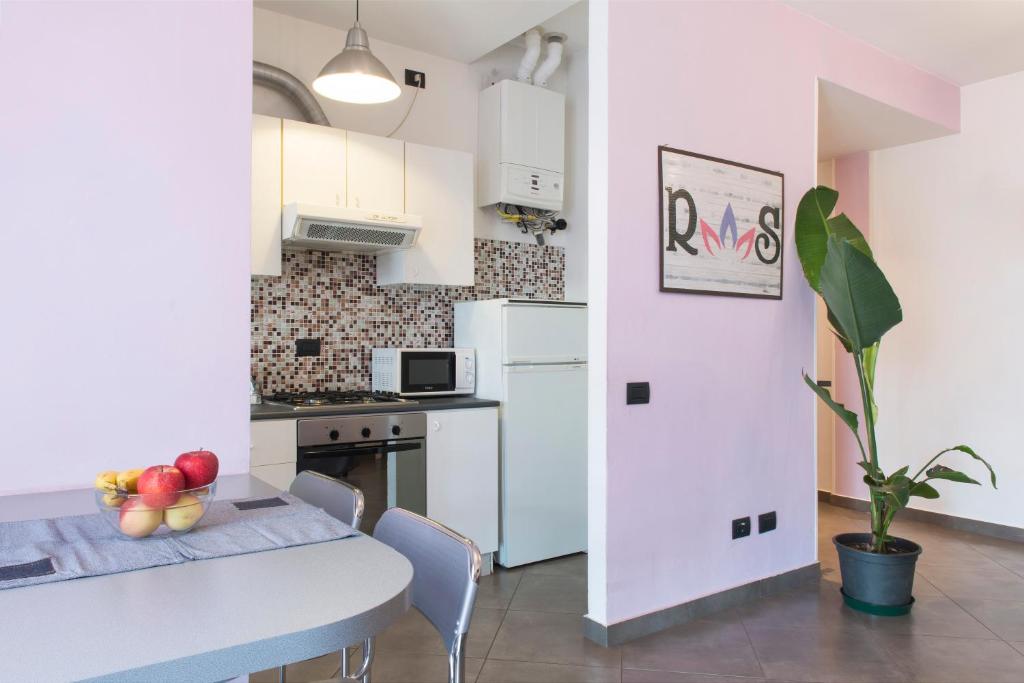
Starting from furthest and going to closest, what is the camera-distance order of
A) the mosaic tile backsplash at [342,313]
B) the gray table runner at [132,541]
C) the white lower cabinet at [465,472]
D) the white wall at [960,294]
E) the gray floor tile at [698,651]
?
the white wall at [960,294] → the mosaic tile backsplash at [342,313] → the white lower cabinet at [465,472] → the gray floor tile at [698,651] → the gray table runner at [132,541]

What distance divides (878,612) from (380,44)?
375 cm

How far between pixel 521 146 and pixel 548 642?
8.92 feet

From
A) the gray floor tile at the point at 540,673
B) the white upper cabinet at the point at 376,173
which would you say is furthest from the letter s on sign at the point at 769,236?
the gray floor tile at the point at 540,673

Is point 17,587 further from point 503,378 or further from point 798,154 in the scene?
point 798,154

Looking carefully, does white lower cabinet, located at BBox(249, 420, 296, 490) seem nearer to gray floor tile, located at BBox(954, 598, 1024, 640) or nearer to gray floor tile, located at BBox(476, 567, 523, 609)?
gray floor tile, located at BBox(476, 567, 523, 609)

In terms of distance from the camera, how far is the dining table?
0.78 m

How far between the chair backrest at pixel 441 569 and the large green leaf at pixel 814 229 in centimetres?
258

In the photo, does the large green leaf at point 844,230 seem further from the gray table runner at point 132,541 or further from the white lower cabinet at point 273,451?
the gray table runner at point 132,541

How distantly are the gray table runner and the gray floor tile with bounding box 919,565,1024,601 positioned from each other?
331 centimetres

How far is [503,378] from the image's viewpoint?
383 cm

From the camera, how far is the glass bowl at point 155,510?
47.1 inches

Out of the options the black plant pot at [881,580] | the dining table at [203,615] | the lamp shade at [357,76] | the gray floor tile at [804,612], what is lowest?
the gray floor tile at [804,612]

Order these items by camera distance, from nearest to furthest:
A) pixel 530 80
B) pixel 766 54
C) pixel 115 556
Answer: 1. pixel 115 556
2. pixel 766 54
3. pixel 530 80

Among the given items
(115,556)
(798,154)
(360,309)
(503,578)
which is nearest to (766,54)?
(798,154)
